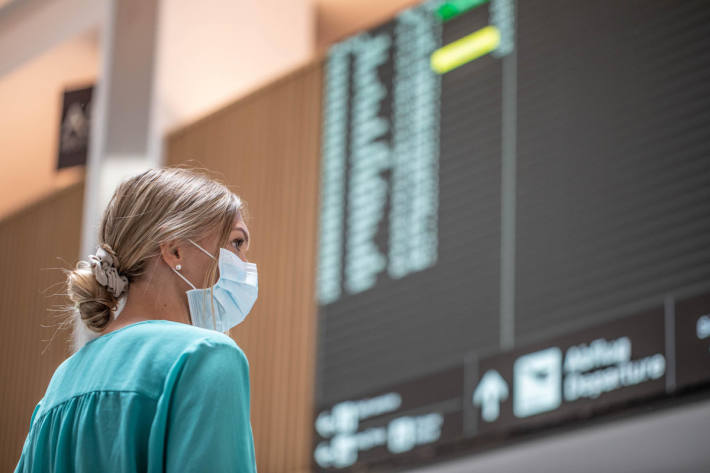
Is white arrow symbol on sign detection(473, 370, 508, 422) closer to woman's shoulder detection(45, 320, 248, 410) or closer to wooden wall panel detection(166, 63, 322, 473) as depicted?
wooden wall panel detection(166, 63, 322, 473)

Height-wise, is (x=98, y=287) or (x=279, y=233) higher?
(x=279, y=233)

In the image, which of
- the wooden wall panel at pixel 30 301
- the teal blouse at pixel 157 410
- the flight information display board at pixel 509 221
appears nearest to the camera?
the teal blouse at pixel 157 410

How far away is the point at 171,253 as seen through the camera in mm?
1472

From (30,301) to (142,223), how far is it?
5.45 metres

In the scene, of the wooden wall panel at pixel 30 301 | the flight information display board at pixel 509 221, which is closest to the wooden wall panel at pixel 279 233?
the flight information display board at pixel 509 221

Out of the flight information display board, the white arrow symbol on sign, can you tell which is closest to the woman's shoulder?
the flight information display board

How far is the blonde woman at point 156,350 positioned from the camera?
4.27 ft

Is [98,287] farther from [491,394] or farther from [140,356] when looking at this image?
[491,394]

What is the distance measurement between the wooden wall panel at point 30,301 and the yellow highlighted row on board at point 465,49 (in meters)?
2.34

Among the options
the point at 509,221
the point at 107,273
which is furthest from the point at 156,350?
the point at 509,221

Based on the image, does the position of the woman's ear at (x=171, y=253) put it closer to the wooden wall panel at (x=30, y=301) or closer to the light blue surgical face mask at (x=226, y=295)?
the light blue surgical face mask at (x=226, y=295)

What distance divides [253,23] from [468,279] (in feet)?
8.38

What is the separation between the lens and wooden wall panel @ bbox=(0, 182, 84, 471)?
6.45 metres

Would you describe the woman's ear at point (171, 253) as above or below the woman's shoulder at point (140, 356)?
above
